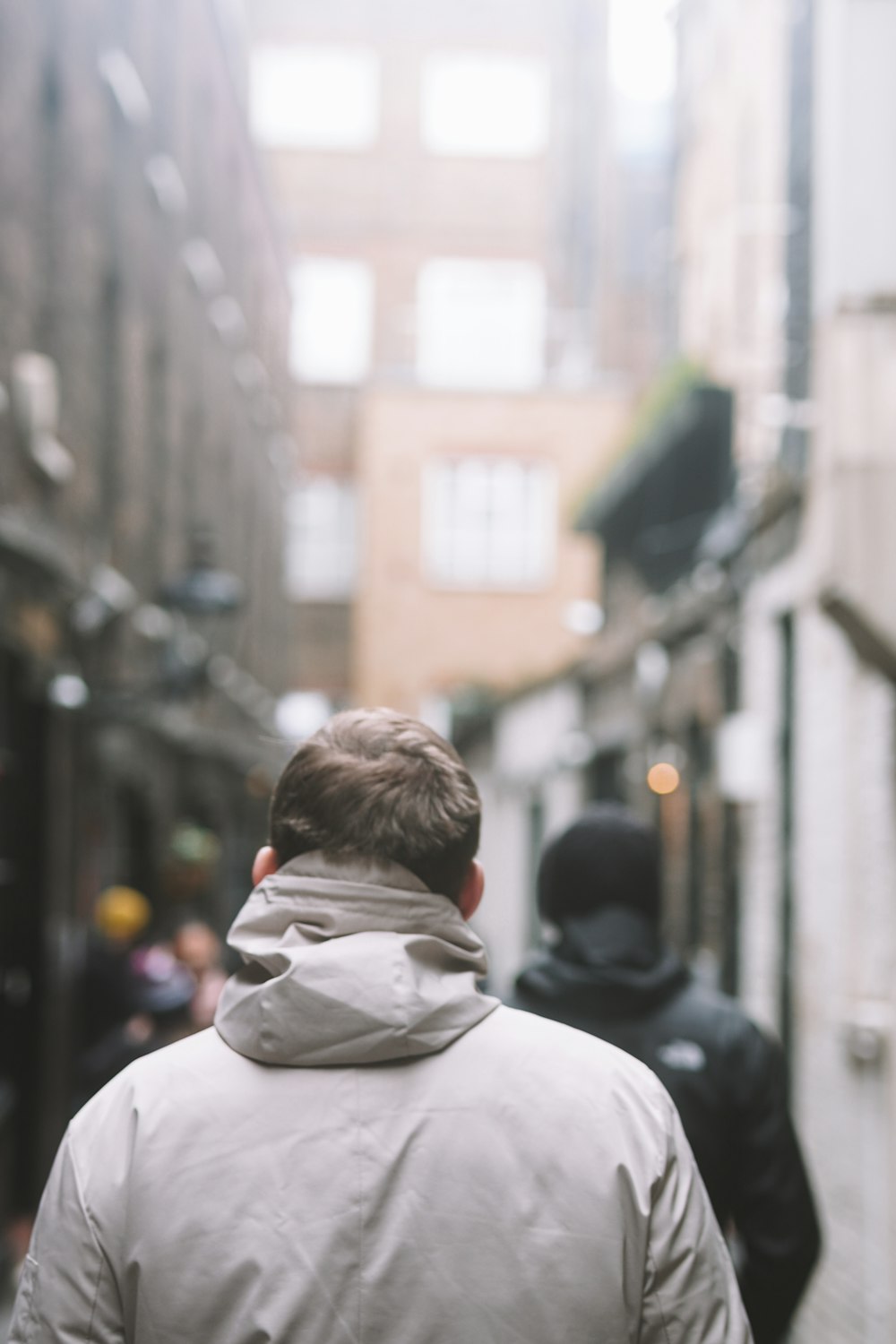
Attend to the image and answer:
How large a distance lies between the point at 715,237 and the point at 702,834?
13.4 feet

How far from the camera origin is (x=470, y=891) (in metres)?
2.28

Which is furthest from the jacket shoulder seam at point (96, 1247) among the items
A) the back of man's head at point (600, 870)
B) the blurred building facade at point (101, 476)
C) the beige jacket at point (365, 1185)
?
the blurred building facade at point (101, 476)

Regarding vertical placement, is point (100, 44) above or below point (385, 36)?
below

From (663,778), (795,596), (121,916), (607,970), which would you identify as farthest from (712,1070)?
(663,778)

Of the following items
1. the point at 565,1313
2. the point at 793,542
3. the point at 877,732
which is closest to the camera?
the point at 565,1313

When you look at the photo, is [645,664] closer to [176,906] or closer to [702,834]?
[702,834]

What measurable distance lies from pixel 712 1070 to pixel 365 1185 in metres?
1.67

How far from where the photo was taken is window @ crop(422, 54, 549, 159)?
33281 millimetres

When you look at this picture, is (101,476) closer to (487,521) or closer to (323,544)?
(487,521)

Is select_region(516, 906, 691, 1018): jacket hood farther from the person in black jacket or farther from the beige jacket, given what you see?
the beige jacket

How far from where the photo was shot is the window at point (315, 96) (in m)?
32.6

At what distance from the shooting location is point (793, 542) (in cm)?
888

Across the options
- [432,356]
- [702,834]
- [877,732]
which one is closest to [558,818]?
[702,834]

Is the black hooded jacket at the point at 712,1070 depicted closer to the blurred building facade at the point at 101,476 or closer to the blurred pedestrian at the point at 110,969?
the blurred building facade at the point at 101,476
